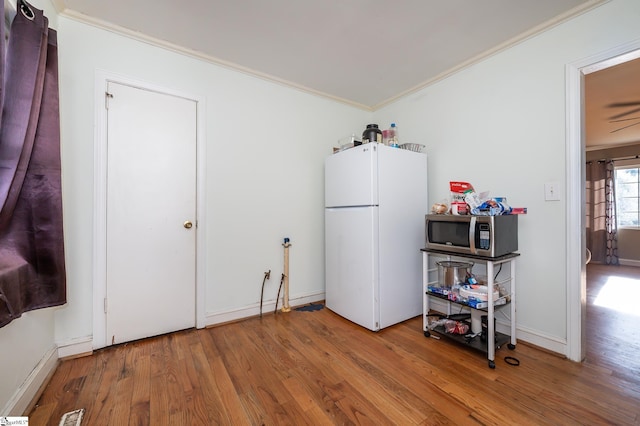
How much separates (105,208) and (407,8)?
258cm

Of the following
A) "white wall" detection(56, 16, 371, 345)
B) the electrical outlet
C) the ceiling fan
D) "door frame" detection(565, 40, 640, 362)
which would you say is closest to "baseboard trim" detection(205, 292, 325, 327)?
"white wall" detection(56, 16, 371, 345)

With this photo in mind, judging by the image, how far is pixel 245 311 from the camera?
2.46m

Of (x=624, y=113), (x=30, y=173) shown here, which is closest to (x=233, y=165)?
(x=30, y=173)

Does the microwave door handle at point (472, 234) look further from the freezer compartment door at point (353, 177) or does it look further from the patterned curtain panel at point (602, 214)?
the patterned curtain panel at point (602, 214)

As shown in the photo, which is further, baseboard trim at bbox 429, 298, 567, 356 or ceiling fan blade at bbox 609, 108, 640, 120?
ceiling fan blade at bbox 609, 108, 640, 120

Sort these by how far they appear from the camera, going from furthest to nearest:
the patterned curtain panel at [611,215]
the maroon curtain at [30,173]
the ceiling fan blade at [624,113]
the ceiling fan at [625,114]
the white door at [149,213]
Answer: the patterned curtain panel at [611,215], the ceiling fan blade at [624,113], the ceiling fan at [625,114], the white door at [149,213], the maroon curtain at [30,173]

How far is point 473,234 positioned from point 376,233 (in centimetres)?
71

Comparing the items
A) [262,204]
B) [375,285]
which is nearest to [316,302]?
[375,285]

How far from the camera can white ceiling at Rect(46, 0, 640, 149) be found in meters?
1.71

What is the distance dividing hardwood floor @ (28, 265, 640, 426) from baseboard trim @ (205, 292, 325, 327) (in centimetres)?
21

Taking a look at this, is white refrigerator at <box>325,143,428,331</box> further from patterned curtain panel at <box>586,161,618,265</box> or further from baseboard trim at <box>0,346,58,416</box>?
patterned curtain panel at <box>586,161,618,265</box>

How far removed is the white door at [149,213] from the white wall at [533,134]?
2.52m

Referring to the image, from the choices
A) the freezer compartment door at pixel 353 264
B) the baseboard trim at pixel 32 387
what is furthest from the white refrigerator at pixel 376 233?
the baseboard trim at pixel 32 387

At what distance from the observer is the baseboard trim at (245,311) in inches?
90.6
